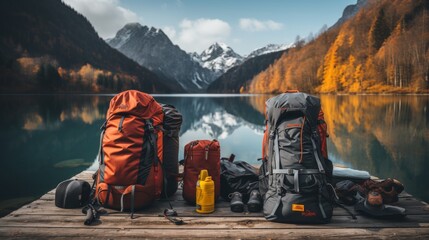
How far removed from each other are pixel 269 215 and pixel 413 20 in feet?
246

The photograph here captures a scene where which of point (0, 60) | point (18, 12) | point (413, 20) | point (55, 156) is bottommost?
point (55, 156)

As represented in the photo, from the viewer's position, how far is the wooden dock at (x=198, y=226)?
10.4ft

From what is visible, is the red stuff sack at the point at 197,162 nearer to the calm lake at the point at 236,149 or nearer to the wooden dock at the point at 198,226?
the wooden dock at the point at 198,226

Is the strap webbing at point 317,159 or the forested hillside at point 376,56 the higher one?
the forested hillside at point 376,56

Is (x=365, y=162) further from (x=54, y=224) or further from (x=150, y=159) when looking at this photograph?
(x=54, y=224)

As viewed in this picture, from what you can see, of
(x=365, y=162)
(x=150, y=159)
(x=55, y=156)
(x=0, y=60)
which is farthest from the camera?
(x=0, y=60)

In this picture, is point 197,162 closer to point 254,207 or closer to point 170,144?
point 170,144

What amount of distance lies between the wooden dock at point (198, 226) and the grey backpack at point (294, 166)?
0.55ft

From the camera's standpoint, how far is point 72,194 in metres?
3.97

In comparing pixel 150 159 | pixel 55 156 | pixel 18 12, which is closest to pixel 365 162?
pixel 150 159

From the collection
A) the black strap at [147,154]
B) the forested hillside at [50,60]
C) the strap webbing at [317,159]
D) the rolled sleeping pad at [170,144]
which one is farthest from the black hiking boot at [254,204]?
the forested hillside at [50,60]

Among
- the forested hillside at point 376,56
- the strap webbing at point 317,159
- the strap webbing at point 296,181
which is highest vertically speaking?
the forested hillside at point 376,56

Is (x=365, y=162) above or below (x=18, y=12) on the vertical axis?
below

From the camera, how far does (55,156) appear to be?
12914 mm
